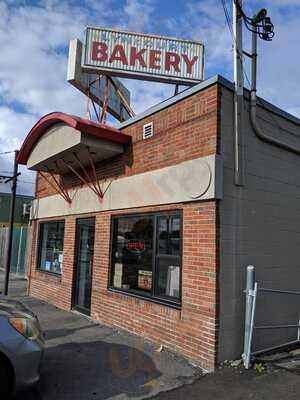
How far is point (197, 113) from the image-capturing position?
22.0 ft

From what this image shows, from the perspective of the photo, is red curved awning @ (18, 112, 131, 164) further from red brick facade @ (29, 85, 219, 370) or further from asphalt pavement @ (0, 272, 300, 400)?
asphalt pavement @ (0, 272, 300, 400)

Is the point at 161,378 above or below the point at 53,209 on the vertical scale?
below

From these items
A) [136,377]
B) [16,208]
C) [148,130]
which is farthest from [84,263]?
[16,208]

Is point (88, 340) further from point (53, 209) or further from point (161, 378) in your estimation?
point (53, 209)

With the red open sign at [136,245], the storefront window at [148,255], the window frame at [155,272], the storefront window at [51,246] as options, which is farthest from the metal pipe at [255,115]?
the storefront window at [51,246]

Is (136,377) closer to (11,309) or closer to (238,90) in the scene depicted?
(11,309)

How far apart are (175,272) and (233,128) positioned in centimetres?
252

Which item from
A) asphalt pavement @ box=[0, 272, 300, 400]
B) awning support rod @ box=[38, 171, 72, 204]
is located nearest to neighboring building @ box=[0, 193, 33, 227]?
awning support rod @ box=[38, 171, 72, 204]

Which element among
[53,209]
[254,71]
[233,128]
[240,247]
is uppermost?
[254,71]

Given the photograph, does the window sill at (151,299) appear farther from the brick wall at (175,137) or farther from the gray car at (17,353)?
the gray car at (17,353)

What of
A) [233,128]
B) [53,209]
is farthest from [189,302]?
[53,209]

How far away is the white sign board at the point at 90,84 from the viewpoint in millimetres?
11984

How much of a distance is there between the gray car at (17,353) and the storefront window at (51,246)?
649 cm

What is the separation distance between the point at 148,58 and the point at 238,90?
4.42 metres
